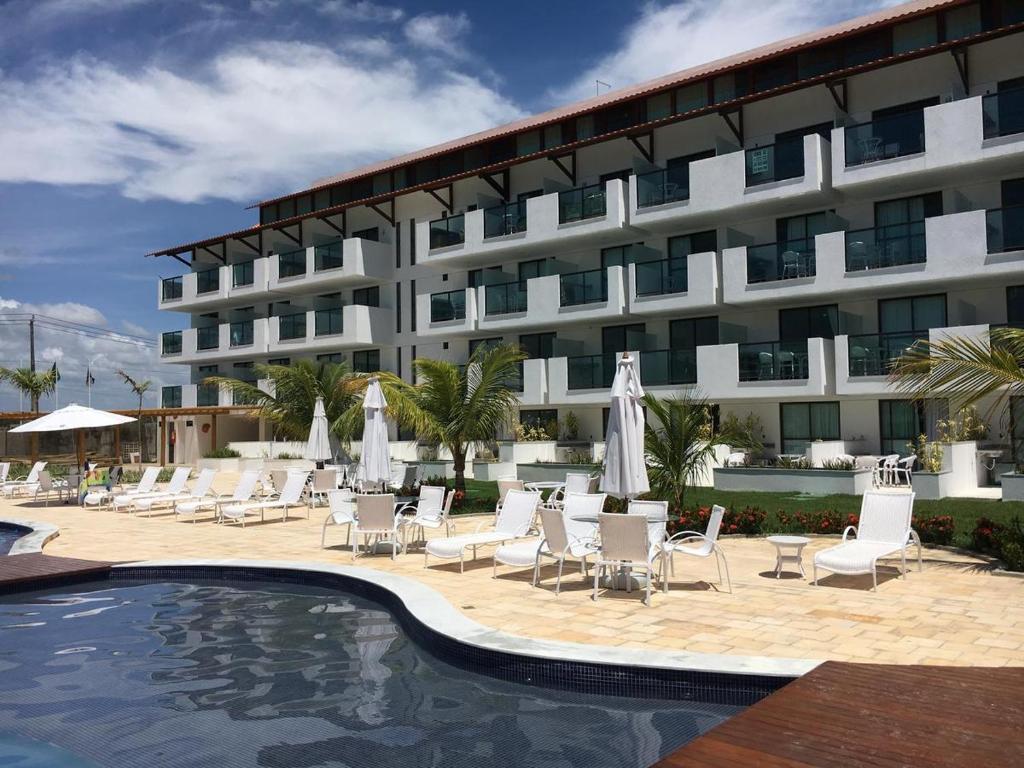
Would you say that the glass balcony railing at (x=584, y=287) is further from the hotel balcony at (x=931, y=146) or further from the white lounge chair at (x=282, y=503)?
the white lounge chair at (x=282, y=503)

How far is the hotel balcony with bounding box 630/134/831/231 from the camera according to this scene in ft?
79.9

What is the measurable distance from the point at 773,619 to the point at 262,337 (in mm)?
35843

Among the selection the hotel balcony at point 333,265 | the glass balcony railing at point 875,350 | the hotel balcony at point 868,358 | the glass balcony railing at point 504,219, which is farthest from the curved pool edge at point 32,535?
the hotel balcony at point 333,265

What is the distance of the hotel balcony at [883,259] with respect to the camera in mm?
21266

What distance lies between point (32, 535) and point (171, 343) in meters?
31.9

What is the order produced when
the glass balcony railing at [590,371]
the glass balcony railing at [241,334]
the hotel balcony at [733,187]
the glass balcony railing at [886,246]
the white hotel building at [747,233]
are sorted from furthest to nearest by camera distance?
the glass balcony railing at [241,334], the glass balcony railing at [590,371], the hotel balcony at [733,187], the white hotel building at [747,233], the glass balcony railing at [886,246]

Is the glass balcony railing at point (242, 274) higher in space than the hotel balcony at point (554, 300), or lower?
higher

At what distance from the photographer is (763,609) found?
9086 mm

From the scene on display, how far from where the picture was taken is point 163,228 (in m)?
58.0

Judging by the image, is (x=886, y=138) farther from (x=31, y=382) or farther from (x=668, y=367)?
(x=31, y=382)

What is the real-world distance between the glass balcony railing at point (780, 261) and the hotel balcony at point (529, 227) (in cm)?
495

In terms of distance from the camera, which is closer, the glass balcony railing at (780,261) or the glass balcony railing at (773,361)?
the glass balcony railing at (773,361)

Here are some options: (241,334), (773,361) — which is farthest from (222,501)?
(241,334)

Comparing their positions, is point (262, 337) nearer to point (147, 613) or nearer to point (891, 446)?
point (891, 446)
